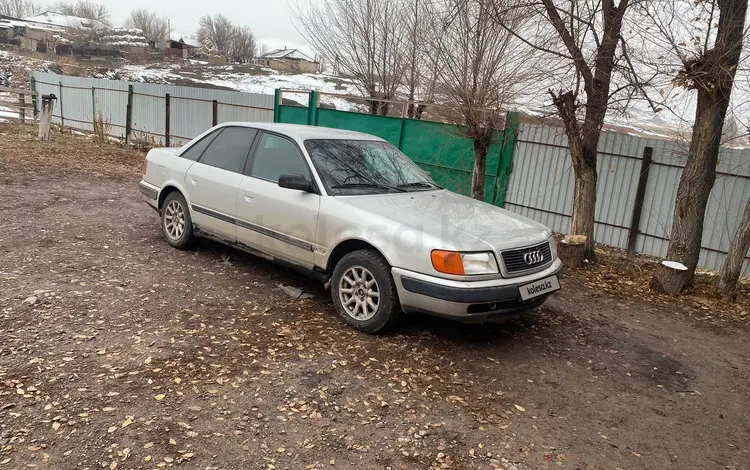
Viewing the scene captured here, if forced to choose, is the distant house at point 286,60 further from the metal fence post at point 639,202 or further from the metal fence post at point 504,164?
the metal fence post at point 639,202

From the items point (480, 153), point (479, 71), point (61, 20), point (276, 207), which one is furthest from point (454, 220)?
point (61, 20)

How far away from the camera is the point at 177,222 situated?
618 cm

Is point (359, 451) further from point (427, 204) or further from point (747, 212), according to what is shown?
point (747, 212)

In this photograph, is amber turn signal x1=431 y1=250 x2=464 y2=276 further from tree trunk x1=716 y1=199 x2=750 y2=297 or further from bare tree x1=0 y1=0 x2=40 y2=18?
bare tree x1=0 y1=0 x2=40 y2=18

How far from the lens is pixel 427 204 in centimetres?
472

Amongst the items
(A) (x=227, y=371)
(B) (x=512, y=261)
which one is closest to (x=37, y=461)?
(A) (x=227, y=371)

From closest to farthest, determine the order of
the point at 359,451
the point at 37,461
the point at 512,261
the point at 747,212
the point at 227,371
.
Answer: the point at 37,461
the point at 359,451
the point at 227,371
the point at 512,261
the point at 747,212

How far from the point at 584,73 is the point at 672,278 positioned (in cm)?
272

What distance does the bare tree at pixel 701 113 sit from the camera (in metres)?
5.81

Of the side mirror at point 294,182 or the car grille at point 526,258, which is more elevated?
the side mirror at point 294,182

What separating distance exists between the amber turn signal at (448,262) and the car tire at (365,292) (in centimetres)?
40

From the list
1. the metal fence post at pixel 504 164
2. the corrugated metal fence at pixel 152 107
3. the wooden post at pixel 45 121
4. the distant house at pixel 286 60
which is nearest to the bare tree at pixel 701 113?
the metal fence post at pixel 504 164

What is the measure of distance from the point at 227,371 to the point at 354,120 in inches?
338

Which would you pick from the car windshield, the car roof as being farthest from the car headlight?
the car roof
